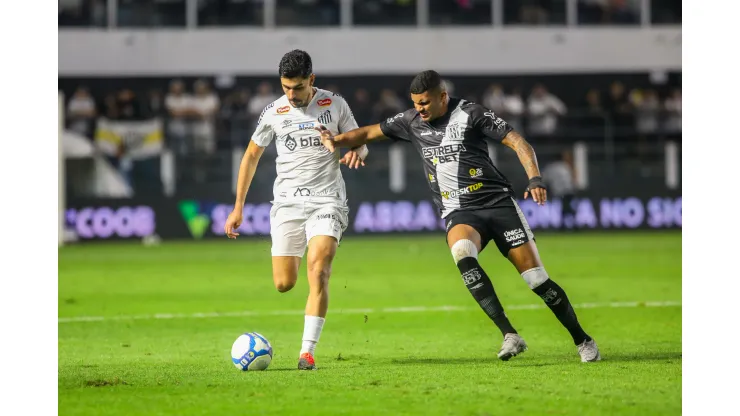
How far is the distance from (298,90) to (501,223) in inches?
68.1

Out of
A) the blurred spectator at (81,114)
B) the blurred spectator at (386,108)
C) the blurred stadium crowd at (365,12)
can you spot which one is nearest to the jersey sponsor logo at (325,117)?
the blurred spectator at (386,108)

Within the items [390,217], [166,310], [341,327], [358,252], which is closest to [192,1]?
[390,217]

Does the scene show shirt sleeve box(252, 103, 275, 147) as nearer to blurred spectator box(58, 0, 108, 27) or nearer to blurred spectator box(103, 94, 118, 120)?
blurred spectator box(103, 94, 118, 120)

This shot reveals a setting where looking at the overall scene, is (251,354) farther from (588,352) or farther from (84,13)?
(84,13)

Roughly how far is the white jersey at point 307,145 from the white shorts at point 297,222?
6 centimetres

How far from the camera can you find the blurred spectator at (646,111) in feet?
87.2

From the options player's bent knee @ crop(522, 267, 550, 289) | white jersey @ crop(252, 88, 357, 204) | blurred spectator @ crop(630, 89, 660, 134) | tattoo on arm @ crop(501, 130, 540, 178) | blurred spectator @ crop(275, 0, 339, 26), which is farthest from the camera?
blurred spectator @ crop(275, 0, 339, 26)

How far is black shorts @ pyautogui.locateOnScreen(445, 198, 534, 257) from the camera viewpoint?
28.9ft

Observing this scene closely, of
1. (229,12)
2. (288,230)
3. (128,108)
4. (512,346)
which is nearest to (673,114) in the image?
(229,12)

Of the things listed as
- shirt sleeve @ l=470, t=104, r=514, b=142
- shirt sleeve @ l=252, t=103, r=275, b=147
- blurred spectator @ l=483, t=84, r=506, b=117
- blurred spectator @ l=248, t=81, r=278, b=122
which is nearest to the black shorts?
shirt sleeve @ l=470, t=104, r=514, b=142

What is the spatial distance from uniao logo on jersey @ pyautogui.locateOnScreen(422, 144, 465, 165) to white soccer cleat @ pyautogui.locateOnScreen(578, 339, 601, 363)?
160 centimetres

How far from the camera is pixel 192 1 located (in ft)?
96.9

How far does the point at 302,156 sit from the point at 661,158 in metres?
17.7
